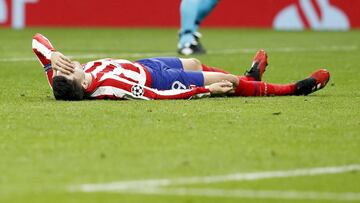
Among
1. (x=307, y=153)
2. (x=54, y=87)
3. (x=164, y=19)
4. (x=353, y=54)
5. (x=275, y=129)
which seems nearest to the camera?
(x=307, y=153)

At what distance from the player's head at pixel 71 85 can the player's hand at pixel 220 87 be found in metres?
1.17

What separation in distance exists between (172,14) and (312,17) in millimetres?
3227

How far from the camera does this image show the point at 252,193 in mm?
6121

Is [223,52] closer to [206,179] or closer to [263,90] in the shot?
[263,90]

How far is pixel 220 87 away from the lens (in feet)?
34.2

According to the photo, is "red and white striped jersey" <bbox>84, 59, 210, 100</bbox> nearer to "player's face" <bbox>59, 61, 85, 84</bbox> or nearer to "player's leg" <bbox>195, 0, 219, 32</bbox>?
"player's face" <bbox>59, 61, 85, 84</bbox>

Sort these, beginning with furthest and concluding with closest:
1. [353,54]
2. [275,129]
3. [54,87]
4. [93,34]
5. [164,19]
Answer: [164,19]
[93,34]
[353,54]
[54,87]
[275,129]

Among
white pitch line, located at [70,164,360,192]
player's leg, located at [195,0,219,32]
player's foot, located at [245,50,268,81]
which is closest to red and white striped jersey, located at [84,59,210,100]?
player's foot, located at [245,50,268,81]

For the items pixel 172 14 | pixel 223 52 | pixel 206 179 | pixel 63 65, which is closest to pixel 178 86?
pixel 63 65

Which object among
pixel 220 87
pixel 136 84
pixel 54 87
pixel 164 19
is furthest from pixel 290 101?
pixel 164 19

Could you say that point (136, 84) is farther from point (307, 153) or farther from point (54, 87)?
point (307, 153)

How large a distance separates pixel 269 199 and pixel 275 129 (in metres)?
2.58

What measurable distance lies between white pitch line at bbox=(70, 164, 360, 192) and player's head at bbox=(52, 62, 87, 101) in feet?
11.5

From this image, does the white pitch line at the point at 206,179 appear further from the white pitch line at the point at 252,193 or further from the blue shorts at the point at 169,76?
the blue shorts at the point at 169,76
